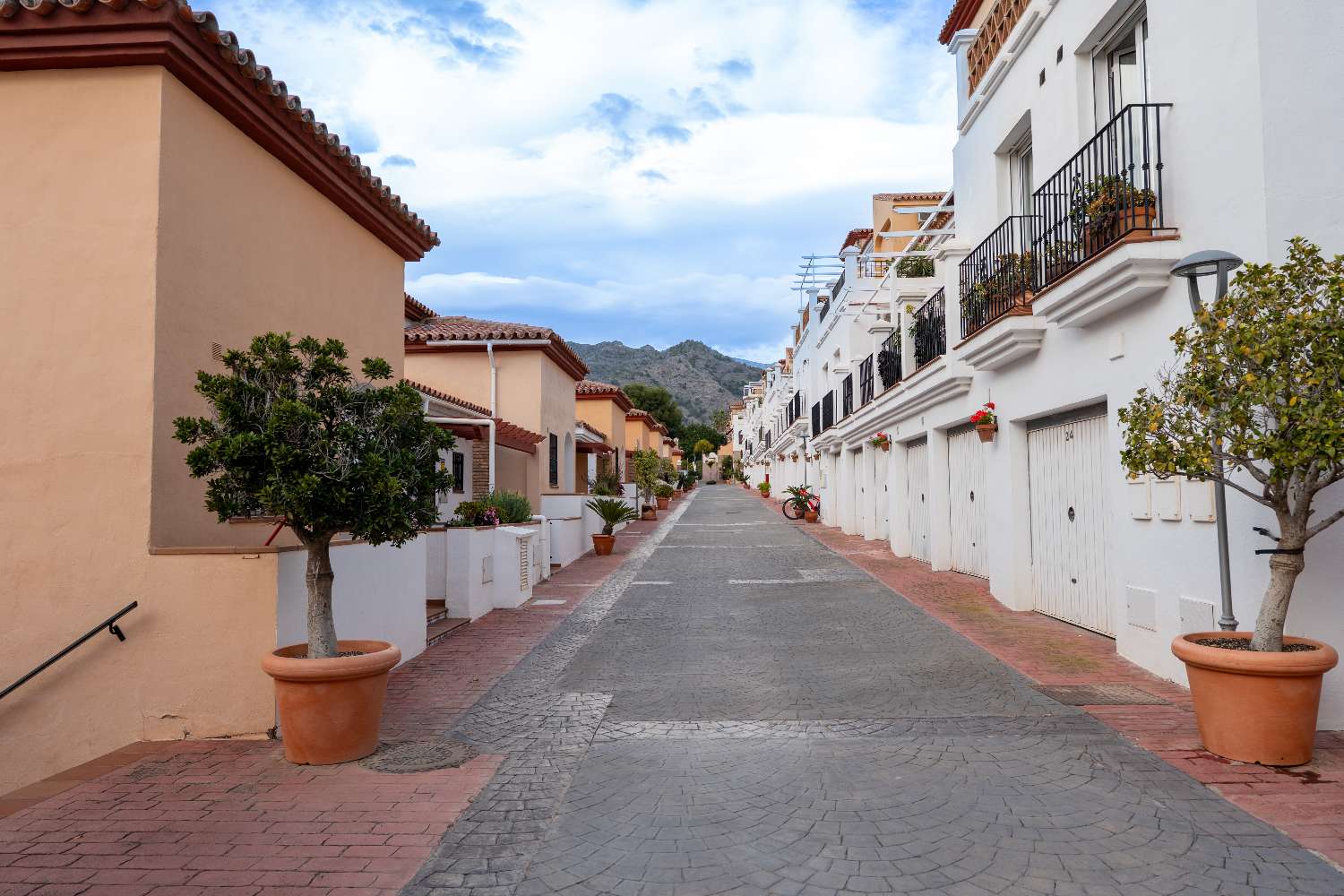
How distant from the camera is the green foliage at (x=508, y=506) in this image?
40.3 feet

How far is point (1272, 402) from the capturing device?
4.68 m

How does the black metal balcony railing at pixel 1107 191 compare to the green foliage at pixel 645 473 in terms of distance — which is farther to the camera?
the green foliage at pixel 645 473

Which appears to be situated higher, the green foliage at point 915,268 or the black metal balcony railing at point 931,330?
the green foliage at point 915,268

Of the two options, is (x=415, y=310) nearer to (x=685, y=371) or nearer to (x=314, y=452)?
(x=314, y=452)

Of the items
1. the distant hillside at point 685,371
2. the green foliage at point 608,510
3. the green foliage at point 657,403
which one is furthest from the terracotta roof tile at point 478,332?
the distant hillside at point 685,371

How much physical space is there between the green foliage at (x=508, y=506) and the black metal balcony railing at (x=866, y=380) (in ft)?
32.8

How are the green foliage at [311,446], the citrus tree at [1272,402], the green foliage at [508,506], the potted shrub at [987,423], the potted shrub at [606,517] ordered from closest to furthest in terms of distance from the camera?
the citrus tree at [1272,402], the green foliage at [311,446], the potted shrub at [987,423], the green foliage at [508,506], the potted shrub at [606,517]

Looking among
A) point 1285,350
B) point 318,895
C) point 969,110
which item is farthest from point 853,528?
point 318,895

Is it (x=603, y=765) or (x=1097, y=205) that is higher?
(x=1097, y=205)

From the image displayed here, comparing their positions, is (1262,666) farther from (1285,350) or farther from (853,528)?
(853,528)

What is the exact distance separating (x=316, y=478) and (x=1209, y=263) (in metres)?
5.56

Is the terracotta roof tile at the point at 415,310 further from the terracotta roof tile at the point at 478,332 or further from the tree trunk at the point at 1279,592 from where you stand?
the tree trunk at the point at 1279,592

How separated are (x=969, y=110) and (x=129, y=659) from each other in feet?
37.0

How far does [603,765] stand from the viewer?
16.4 feet
